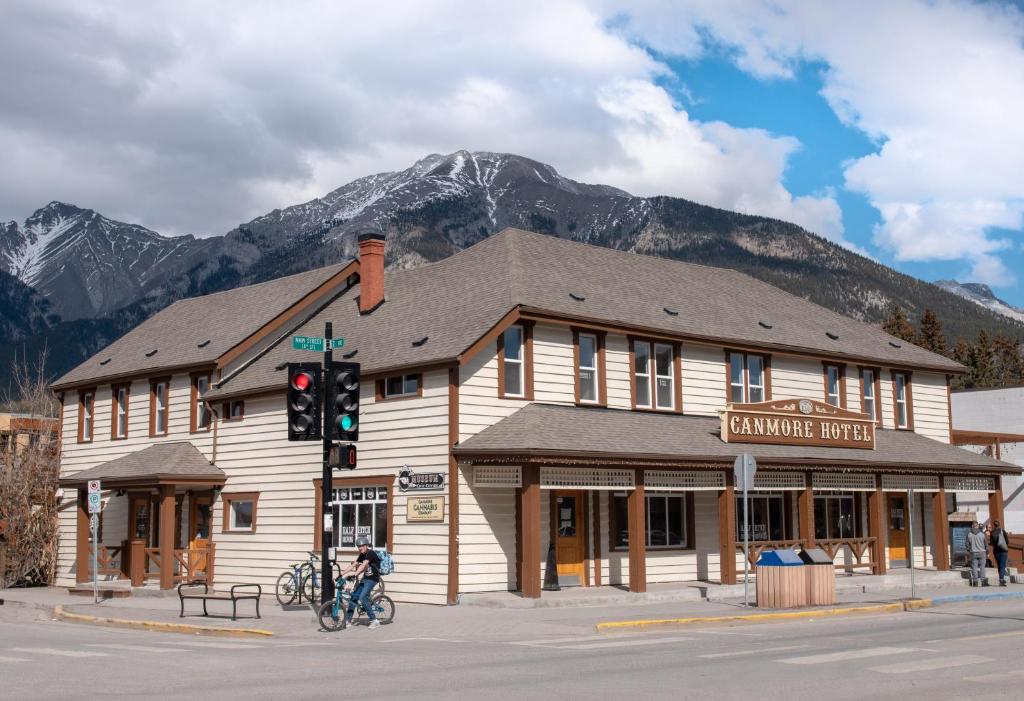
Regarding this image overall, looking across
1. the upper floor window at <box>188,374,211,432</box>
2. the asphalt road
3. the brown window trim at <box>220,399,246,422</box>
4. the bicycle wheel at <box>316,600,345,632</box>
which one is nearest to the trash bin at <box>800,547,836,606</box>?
the asphalt road

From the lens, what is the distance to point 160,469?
31.2 metres

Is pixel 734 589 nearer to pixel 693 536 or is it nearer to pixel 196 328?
pixel 693 536

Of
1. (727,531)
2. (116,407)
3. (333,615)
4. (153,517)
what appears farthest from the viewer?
(116,407)

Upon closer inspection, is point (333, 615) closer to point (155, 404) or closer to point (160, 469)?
point (160, 469)

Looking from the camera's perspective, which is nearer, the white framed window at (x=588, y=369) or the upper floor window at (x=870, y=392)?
the white framed window at (x=588, y=369)

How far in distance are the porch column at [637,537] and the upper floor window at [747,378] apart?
6.43 m

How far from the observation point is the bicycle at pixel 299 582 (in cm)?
2567

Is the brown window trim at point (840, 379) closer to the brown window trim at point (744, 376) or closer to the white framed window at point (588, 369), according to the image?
the brown window trim at point (744, 376)

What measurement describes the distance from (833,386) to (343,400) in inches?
735

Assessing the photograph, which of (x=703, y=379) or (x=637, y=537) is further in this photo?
(x=703, y=379)

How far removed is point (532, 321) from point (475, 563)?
564cm

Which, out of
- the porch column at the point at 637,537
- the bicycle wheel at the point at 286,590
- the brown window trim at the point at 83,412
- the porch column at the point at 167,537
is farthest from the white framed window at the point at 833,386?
the brown window trim at the point at 83,412

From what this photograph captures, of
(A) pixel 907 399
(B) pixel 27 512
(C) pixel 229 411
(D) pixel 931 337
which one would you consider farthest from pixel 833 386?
(D) pixel 931 337

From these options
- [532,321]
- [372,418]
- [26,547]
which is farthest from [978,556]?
[26,547]
